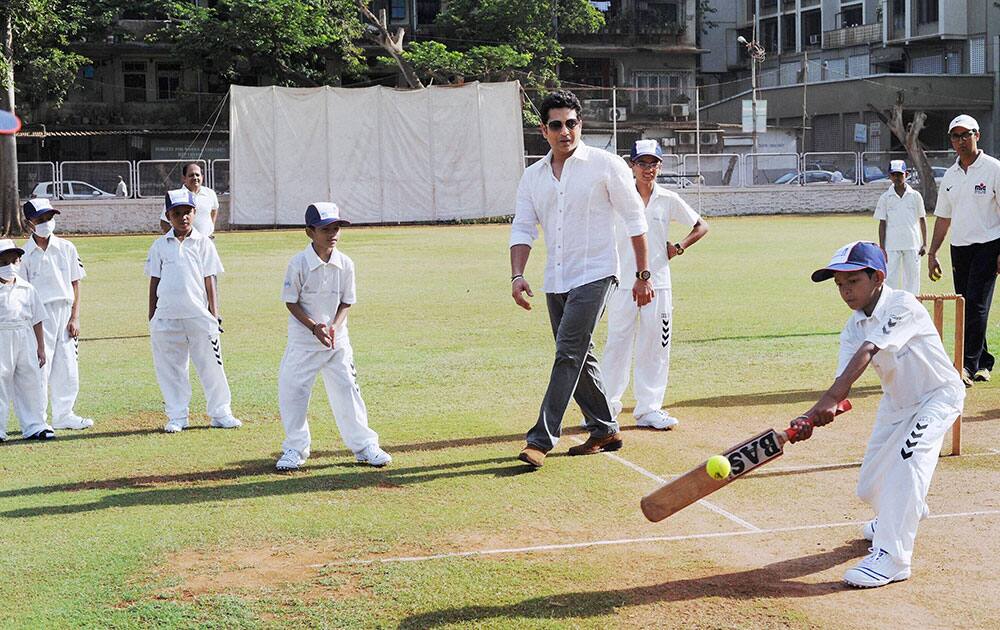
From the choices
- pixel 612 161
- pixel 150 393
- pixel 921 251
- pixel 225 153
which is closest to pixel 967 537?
pixel 612 161

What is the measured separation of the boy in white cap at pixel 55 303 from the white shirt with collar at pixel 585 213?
4.17m

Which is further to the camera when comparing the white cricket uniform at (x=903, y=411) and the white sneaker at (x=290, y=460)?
the white sneaker at (x=290, y=460)

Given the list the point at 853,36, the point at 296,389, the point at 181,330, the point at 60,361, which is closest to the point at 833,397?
the point at 296,389

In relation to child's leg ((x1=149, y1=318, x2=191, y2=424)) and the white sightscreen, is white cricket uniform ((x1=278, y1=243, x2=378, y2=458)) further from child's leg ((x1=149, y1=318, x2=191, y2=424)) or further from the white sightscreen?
the white sightscreen

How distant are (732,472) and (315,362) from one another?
11.2ft

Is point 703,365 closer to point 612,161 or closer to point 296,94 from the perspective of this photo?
point 612,161

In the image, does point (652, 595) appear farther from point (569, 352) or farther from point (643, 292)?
point (643, 292)

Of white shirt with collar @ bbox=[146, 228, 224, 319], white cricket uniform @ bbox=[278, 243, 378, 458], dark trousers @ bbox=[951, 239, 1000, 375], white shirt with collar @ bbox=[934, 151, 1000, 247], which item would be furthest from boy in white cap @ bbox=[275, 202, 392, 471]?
white shirt with collar @ bbox=[934, 151, 1000, 247]

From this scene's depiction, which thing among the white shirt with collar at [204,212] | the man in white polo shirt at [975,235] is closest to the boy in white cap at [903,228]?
the man in white polo shirt at [975,235]

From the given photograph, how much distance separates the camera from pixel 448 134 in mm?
42938

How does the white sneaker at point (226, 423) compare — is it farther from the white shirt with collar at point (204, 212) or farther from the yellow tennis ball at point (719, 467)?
the white shirt with collar at point (204, 212)

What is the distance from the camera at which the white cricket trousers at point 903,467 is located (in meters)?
5.34

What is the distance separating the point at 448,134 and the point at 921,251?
29.3 m

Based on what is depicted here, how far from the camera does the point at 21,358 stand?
9297 mm
